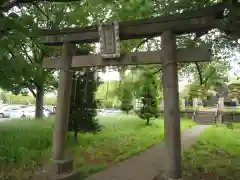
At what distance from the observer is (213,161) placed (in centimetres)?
766

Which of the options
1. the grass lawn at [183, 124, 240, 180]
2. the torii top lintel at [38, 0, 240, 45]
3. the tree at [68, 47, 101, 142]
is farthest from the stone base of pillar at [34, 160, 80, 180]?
the tree at [68, 47, 101, 142]

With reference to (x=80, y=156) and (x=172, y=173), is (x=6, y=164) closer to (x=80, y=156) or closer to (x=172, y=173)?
(x=80, y=156)

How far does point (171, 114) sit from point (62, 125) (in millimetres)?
2381

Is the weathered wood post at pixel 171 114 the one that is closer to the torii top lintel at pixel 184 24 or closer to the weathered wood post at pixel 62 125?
the torii top lintel at pixel 184 24

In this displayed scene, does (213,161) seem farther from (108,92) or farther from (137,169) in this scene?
(108,92)

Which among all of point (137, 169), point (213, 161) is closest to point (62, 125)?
point (137, 169)

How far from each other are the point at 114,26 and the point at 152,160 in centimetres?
467

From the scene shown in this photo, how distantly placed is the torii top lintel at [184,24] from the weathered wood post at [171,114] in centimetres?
31

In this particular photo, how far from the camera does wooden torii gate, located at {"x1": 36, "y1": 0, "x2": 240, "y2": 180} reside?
4289mm

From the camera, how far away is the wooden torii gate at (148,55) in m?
4.29

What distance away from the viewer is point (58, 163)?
5109mm

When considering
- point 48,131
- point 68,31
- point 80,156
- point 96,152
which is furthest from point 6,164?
point 68,31

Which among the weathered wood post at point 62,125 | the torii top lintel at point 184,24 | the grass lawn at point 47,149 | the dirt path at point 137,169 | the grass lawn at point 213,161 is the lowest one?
the grass lawn at point 213,161

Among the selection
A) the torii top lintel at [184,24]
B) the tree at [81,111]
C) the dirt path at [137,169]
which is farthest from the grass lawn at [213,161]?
the tree at [81,111]
